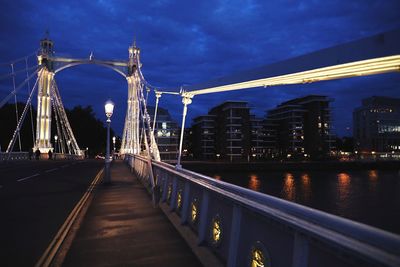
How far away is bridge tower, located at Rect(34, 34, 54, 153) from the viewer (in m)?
56.5

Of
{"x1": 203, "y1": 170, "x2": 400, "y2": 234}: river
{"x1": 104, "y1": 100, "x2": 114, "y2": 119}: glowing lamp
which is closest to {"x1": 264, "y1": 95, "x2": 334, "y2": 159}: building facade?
{"x1": 203, "y1": 170, "x2": 400, "y2": 234}: river

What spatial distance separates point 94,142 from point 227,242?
109 meters

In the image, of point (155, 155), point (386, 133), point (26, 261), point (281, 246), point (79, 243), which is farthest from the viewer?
point (386, 133)

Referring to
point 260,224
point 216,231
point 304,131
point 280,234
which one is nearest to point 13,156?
→ point 216,231

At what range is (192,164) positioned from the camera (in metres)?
79.2

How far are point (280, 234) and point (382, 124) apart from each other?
463ft

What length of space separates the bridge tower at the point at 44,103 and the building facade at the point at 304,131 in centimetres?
7039

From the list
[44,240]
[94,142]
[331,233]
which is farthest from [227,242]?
[94,142]

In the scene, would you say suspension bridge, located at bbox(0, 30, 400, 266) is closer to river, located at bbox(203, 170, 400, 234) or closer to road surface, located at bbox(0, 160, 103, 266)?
road surface, located at bbox(0, 160, 103, 266)

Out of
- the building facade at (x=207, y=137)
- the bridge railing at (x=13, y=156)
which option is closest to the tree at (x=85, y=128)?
the building facade at (x=207, y=137)

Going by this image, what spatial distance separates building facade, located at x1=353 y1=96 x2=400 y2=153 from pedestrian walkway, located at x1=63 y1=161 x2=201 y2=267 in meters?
133

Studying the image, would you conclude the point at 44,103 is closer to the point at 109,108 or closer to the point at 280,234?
the point at 109,108

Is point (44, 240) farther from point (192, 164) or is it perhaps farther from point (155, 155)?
point (192, 164)

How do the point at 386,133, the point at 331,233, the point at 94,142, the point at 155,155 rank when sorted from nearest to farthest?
the point at 331,233 < the point at 155,155 < the point at 94,142 < the point at 386,133
